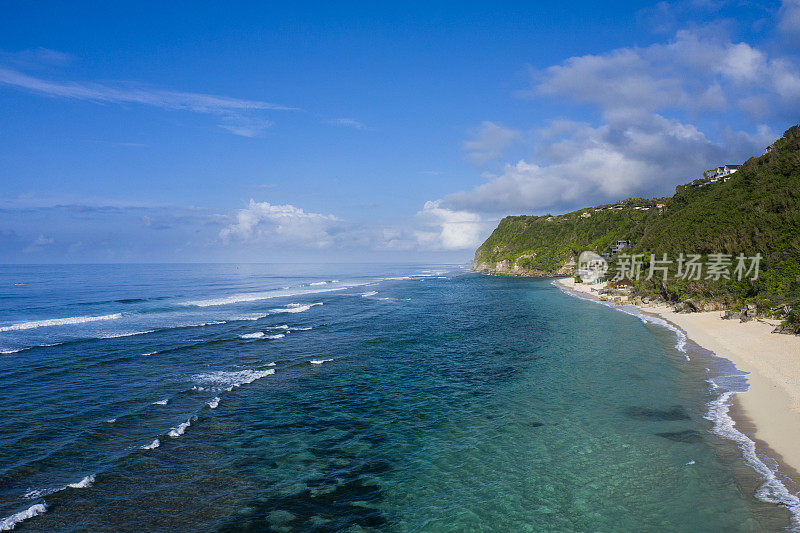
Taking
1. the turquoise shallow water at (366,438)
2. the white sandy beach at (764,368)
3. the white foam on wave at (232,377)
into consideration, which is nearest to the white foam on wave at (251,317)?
the turquoise shallow water at (366,438)

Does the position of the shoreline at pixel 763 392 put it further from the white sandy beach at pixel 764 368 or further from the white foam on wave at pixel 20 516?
the white foam on wave at pixel 20 516

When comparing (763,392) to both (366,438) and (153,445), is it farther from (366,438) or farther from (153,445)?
(153,445)

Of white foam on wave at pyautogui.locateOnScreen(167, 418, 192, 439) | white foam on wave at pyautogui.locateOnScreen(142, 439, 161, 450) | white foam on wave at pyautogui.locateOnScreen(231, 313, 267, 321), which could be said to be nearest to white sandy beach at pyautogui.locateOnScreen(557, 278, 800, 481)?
white foam on wave at pyautogui.locateOnScreen(167, 418, 192, 439)

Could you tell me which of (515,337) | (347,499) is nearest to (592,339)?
(515,337)

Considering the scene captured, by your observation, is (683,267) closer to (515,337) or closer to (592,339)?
(592,339)

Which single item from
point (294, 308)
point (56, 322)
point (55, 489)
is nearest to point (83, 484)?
point (55, 489)
